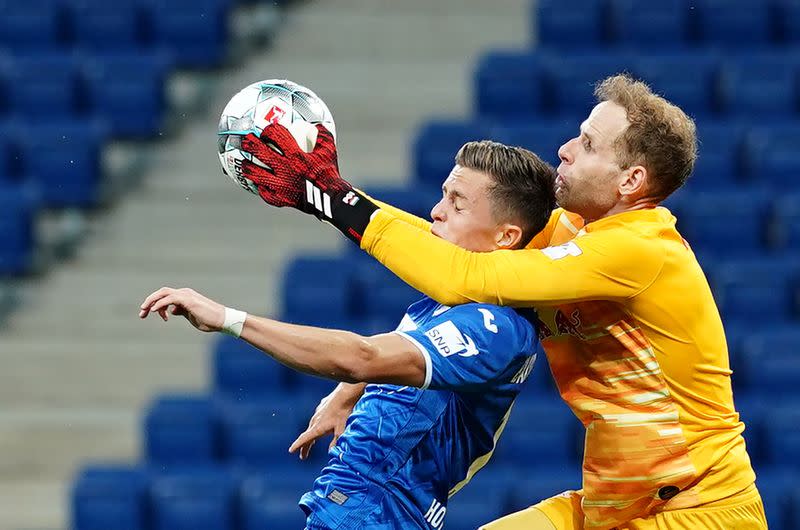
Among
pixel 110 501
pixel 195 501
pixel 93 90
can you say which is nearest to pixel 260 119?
pixel 195 501

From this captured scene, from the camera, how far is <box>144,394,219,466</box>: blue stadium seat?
6062 millimetres

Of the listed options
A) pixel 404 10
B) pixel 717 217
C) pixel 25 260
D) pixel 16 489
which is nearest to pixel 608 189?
pixel 717 217

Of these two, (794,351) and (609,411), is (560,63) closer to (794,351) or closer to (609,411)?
(794,351)

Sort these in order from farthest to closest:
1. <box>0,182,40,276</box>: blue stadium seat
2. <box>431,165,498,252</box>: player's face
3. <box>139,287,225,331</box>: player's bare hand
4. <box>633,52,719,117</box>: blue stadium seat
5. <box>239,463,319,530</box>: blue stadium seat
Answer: <box>633,52,719,117</box>: blue stadium seat, <box>0,182,40,276</box>: blue stadium seat, <box>239,463,319,530</box>: blue stadium seat, <box>431,165,498,252</box>: player's face, <box>139,287,225,331</box>: player's bare hand

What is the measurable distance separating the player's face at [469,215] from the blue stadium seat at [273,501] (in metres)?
2.53

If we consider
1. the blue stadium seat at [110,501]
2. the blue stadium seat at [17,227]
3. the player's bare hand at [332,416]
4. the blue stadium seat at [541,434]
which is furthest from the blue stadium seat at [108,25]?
the player's bare hand at [332,416]

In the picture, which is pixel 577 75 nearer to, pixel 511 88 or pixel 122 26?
pixel 511 88

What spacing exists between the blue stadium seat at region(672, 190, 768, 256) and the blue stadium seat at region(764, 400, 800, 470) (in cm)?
120

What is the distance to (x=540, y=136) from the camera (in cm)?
710

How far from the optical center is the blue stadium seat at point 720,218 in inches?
271

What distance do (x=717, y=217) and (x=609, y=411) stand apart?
3.78 m

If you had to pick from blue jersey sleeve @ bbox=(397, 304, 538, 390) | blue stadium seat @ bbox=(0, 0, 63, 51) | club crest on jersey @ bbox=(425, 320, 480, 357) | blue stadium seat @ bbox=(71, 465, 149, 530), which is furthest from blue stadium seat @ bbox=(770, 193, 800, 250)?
blue stadium seat @ bbox=(0, 0, 63, 51)

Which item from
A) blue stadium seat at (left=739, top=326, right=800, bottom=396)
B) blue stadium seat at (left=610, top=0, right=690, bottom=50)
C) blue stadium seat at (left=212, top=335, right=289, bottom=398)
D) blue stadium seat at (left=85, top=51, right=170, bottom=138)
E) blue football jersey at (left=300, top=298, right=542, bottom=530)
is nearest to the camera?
blue football jersey at (left=300, top=298, right=542, bottom=530)

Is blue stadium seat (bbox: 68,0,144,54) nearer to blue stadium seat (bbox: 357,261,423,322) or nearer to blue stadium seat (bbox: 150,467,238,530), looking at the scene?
blue stadium seat (bbox: 357,261,423,322)
